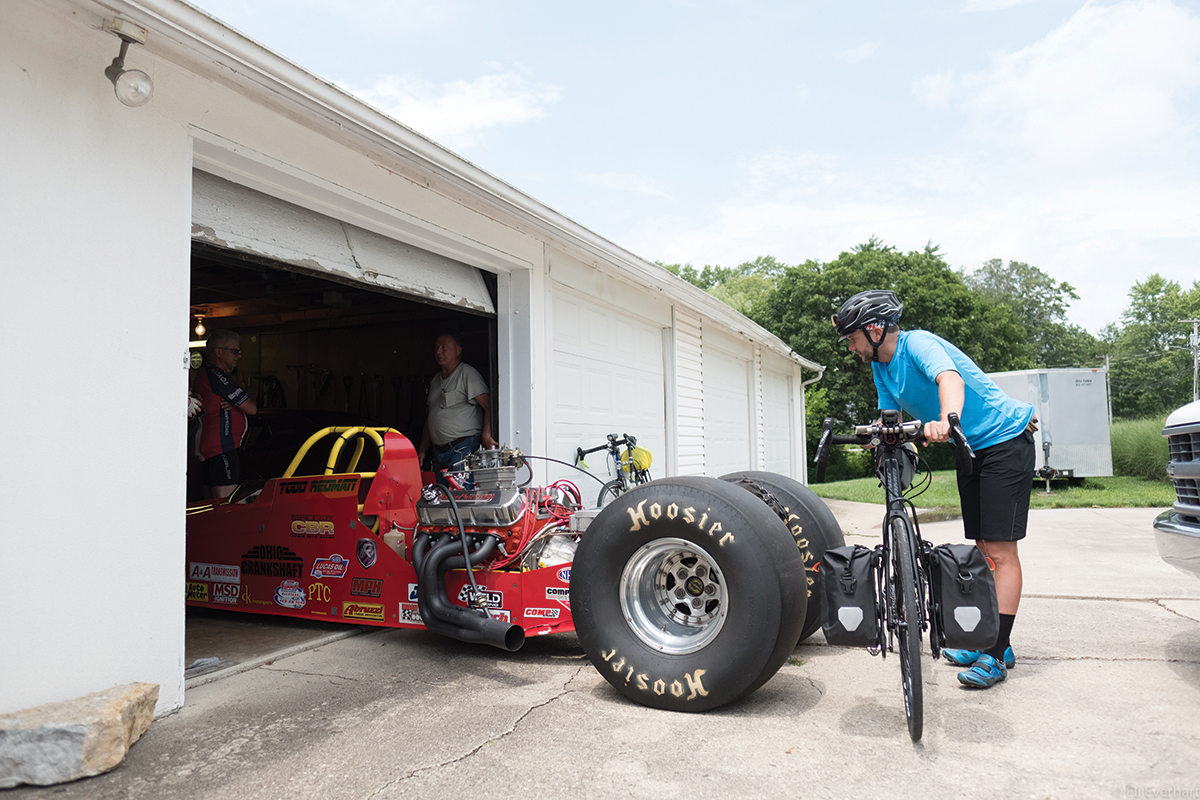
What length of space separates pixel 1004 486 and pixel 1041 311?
70268mm

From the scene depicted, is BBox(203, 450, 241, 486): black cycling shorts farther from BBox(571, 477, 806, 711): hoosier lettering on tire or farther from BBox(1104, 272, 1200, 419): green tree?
BBox(1104, 272, 1200, 419): green tree

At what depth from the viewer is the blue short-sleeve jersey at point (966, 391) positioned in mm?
3604

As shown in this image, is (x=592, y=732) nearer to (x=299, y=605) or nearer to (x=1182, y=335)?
(x=299, y=605)

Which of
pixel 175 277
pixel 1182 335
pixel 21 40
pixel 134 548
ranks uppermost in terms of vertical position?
pixel 1182 335

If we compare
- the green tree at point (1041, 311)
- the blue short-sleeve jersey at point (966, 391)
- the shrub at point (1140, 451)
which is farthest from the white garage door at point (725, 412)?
the green tree at point (1041, 311)

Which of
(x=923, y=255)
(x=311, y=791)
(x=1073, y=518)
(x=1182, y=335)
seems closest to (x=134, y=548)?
(x=311, y=791)

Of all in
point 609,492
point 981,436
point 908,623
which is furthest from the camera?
point 609,492

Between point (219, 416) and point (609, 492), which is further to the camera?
point (609, 492)

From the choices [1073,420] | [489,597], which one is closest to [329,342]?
[489,597]

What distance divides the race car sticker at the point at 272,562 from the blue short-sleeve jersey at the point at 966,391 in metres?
3.71

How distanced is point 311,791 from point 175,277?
7.80 ft

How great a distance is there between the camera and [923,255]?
37.2 meters

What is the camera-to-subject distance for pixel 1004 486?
3.59 metres

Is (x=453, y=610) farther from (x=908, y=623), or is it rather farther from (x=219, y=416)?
(x=219, y=416)
